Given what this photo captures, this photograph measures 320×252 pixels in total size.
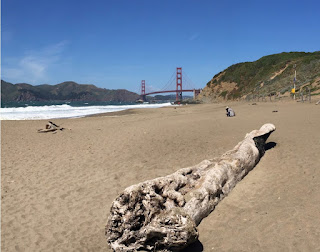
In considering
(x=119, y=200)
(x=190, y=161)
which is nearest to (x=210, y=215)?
(x=119, y=200)

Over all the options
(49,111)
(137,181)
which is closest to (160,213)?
(137,181)

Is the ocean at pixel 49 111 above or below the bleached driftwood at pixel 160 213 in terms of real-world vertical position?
above

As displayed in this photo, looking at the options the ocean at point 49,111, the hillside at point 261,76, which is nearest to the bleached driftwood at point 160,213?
the ocean at point 49,111

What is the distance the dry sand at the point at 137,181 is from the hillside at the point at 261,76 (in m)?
36.2

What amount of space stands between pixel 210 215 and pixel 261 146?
401 centimetres

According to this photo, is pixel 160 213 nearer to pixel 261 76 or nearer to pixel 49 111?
pixel 49 111

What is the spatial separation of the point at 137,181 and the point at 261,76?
5553 centimetres

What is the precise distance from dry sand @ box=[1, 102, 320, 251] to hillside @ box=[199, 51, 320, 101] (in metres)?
36.2

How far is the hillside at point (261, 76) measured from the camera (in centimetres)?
4412

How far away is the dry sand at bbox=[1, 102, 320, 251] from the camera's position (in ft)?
14.3

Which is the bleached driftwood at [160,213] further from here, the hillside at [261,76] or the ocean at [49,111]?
the hillside at [261,76]

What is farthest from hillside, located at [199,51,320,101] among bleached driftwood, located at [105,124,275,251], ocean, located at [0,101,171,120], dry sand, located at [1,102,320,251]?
bleached driftwood, located at [105,124,275,251]

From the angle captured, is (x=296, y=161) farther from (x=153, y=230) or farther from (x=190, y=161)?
(x=153, y=230)

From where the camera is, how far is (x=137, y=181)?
7.19 metres
